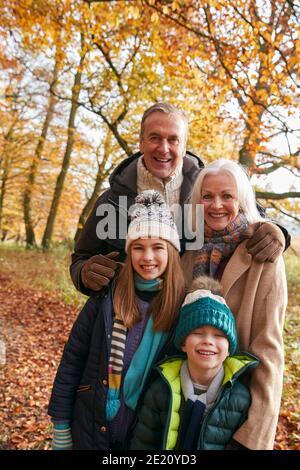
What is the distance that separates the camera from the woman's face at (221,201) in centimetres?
221

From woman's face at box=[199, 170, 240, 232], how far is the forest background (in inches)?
29.7

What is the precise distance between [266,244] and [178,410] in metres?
1.04

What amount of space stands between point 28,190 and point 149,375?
50.5ft

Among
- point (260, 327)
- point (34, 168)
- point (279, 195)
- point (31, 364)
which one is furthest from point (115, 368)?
point (34, 168)

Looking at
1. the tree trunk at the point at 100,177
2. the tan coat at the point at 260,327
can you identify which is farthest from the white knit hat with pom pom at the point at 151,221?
the tree trunk at the point at 100,177

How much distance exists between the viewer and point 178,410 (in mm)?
1916

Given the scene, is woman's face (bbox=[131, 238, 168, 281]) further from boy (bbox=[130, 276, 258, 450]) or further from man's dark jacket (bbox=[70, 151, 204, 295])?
man's dark jacket (bbox=[70, 151, 204, 295])

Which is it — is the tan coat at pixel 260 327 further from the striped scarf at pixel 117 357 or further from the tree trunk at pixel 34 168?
the tree trunk at pixel 34 168

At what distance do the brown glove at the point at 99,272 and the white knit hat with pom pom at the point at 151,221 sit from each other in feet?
0.54

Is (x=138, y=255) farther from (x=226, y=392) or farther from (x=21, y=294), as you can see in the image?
(x=21, y=294)

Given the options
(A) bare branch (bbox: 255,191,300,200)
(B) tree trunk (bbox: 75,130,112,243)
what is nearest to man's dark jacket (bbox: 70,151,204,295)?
(A) bare branch (bbox: 255,191,300,200)

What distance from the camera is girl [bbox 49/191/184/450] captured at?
211 centimetres

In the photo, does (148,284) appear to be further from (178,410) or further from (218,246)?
(178,410)

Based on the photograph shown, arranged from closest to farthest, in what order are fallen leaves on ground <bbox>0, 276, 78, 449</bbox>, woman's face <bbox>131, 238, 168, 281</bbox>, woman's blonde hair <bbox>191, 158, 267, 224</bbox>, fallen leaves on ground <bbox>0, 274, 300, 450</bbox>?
woman's face <bbox>131, 238, 168, 281</bbox>
woman's blonde hair <bbox>191, 158, 267, 224</bbox>
fallen leaves on ground <bbox>0, 274, 300, 450</bbox>
fallen leaves on ground <bbox>0, 276, 78, 449</bbox>
